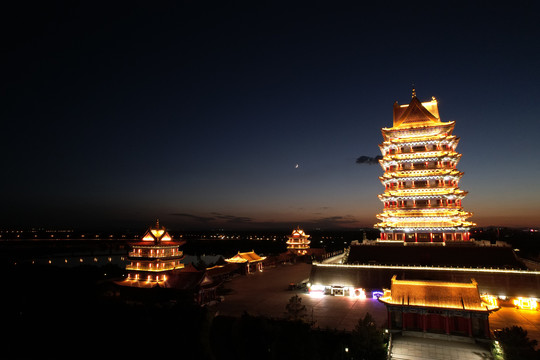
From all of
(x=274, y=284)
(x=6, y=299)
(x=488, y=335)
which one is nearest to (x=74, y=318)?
(x=6, y=299)

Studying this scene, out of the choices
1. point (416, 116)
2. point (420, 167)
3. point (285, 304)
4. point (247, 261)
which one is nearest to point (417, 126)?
point (416, 116)

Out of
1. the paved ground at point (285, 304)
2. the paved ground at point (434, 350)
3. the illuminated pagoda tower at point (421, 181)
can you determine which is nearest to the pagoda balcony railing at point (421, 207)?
the illuminated pagoda tower at point (421, 181)

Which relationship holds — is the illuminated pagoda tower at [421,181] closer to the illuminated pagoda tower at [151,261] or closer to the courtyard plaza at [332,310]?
the courtyard plaza at [332,310]

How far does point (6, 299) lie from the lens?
30203mm

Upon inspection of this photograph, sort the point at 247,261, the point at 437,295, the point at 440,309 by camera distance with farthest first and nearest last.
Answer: the point at 247,261 → the point at 437,295 → the point at 440,309

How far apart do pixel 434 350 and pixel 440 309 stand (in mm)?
2501

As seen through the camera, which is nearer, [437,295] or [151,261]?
[437,295]

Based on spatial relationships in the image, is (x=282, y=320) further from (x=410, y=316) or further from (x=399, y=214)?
(x=399, y=214)

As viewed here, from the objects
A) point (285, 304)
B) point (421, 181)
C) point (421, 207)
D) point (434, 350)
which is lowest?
point (434, 350)

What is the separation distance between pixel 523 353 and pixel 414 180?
2521 centimetres

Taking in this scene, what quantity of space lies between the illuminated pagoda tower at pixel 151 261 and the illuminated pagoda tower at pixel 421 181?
24.5 m

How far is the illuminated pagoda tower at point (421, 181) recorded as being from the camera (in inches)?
1433

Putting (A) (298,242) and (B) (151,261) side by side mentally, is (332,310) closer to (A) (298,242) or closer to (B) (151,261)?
(B) (151,261)

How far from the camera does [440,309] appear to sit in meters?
20.2
